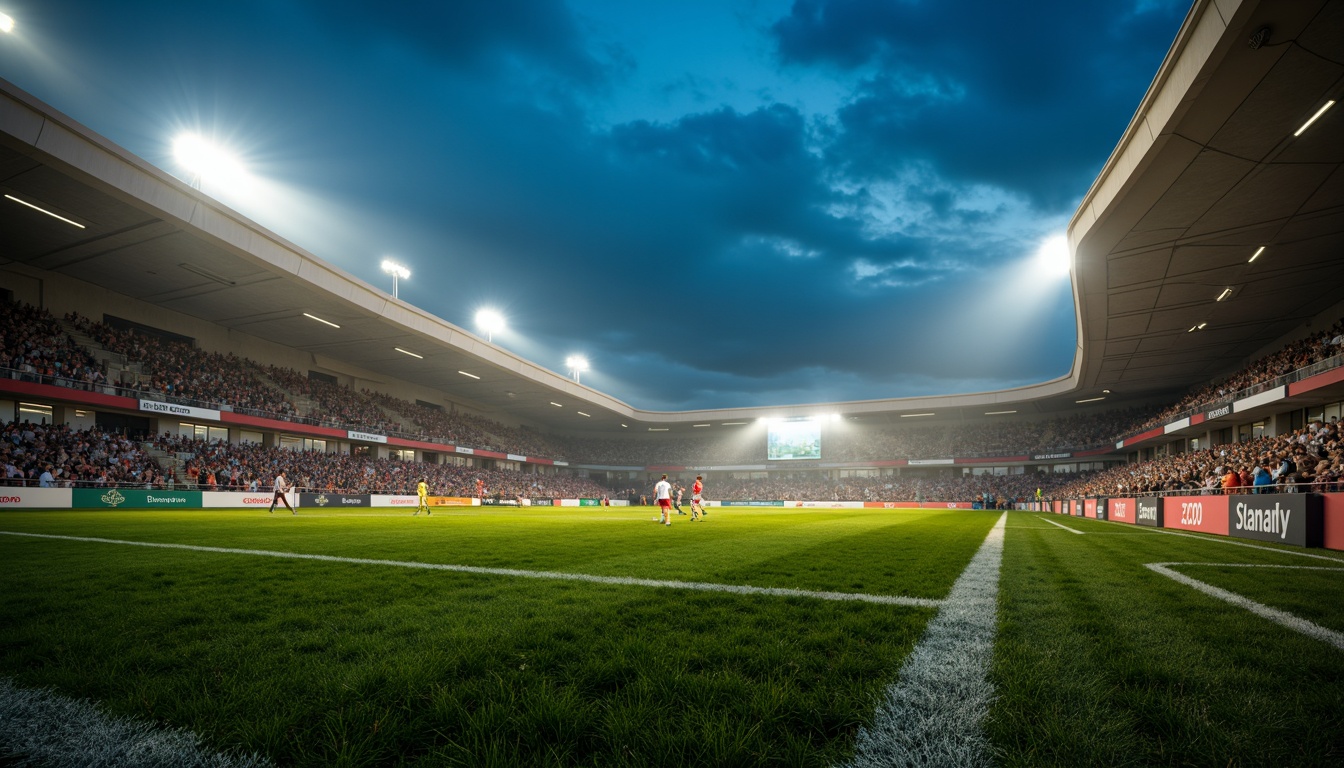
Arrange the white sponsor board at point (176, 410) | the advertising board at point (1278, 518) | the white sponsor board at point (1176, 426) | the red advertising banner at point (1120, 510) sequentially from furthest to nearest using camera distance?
1. the white sponsor board at point (1176, 426)
2. the white sponsor board at point (176, 410)
3. the red advertising banner at point (1120, 510)
4. the advertising board at point (1278, 518)

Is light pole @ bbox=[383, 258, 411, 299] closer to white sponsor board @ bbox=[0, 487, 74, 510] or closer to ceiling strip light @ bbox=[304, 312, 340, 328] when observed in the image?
ceiling strip light @ bbox=[304, 312, 340, 328]

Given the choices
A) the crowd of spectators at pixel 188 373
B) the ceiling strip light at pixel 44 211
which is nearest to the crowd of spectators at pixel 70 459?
the crowd of spectators at pixel 188 373

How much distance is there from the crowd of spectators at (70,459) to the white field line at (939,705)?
30948 mm

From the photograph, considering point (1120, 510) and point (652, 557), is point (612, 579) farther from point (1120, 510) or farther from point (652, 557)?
point (1120, 510)

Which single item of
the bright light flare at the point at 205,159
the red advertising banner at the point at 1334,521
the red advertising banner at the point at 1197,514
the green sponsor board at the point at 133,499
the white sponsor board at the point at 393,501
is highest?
the bright light flare at the point at 205,159

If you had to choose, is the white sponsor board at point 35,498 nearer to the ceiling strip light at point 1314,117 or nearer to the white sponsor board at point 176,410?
the white sponsor board at point 176,410

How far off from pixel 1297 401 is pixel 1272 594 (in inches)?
1132

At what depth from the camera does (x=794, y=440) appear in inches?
2512

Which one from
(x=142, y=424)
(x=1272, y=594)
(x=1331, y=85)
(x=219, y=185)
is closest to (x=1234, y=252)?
(x=1331, y=85)

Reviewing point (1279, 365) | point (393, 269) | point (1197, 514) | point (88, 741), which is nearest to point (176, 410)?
point (393, 269)

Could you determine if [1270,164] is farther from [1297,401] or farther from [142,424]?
[142,424]

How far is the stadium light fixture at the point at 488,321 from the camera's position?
148 feet

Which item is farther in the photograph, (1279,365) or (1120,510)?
(1279,365)

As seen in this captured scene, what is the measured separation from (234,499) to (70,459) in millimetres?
6094
